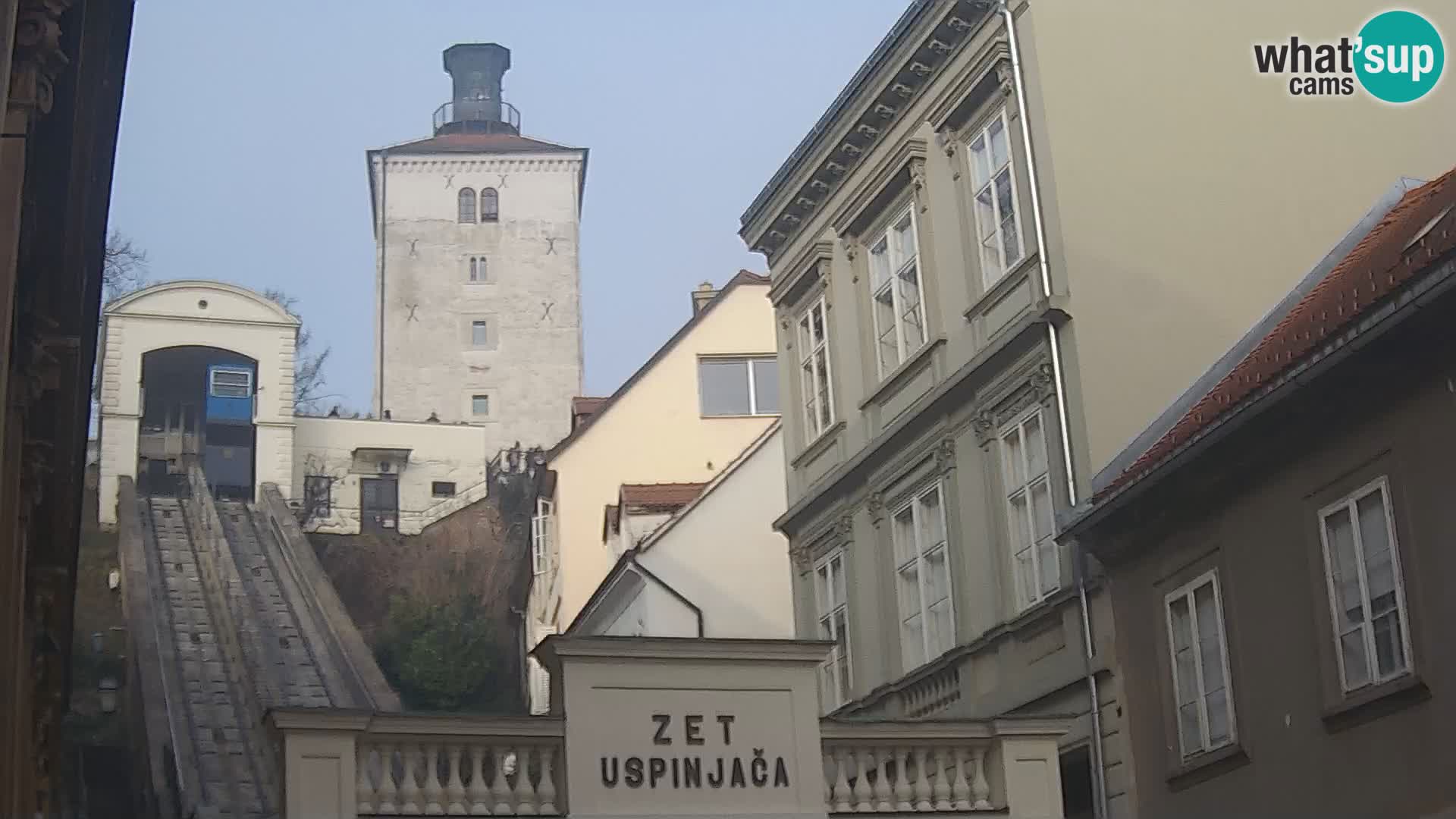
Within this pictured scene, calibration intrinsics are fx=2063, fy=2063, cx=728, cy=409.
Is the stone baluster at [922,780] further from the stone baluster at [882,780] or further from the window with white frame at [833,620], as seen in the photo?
the window with white frame at [833,620]

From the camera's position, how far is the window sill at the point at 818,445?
2517 cm

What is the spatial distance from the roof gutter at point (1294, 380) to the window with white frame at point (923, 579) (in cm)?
382

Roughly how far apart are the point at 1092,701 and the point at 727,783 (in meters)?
5.09

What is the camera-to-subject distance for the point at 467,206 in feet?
293

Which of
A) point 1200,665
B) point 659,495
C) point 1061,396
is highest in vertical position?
point 659,495

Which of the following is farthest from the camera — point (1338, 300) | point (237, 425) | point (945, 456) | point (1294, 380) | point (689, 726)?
point (237, 425)

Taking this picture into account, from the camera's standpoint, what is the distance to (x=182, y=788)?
27.5 m

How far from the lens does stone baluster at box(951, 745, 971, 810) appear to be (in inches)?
604

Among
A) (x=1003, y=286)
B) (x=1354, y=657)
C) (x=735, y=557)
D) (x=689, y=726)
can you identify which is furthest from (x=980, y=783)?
(x=735, y=557)

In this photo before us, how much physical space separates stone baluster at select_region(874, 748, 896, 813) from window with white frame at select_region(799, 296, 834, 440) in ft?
34.4

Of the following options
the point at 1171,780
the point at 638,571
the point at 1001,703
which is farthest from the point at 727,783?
the point at 638,571

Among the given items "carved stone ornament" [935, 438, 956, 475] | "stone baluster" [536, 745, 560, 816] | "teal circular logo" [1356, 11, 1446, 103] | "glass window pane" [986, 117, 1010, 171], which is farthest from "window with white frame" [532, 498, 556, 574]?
"stone baluster" [536, 745, 560, 816]

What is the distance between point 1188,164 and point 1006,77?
2.02 metres

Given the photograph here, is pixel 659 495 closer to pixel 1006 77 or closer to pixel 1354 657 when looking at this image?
pixel 1006 77
